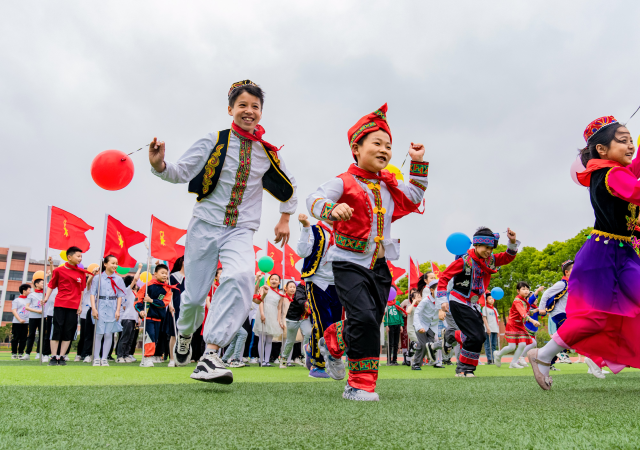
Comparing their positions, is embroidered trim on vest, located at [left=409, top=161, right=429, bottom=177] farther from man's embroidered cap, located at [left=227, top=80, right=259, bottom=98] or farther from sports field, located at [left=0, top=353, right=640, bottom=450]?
sports field, located at [left=0, top=353, right=640, bottom=450]

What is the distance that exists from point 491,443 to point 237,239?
8.70ft

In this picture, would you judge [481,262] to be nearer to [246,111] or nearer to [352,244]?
[352,244]

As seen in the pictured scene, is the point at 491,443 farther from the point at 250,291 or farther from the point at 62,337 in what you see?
the point at 62,337

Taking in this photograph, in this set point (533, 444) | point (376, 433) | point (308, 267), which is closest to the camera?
point (533, 444)

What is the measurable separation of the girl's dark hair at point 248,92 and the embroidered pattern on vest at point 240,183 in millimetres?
346

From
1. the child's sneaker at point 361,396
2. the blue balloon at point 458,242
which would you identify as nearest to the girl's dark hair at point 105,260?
the blue balloon at point 458,242

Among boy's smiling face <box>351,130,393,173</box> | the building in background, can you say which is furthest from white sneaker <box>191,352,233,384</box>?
the building in background

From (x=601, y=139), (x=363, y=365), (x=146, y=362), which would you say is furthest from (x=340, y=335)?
(x=146, y=362)

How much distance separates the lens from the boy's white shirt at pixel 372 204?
145 inches

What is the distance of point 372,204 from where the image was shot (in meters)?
3.88

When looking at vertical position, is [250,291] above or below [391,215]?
below

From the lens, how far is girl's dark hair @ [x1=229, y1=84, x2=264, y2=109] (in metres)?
4.31

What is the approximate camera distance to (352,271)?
146 inches

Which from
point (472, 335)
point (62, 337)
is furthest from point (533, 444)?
point (62, 337)
